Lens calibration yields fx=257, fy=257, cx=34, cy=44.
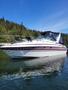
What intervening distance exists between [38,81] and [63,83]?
9.10 ft

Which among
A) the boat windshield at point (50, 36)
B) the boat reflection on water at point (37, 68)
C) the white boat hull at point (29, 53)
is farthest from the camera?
the boat windshield at point (50, 36)

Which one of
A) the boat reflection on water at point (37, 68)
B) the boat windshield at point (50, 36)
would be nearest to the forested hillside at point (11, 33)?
the boat windshield at point (50, 36)

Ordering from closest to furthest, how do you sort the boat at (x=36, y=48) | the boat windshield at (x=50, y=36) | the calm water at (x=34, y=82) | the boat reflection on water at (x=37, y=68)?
the calm water at (x=34, y=82) → the boat reflection on water at (x=37, y=68) → the boat at (x=36, y=48) → the boat windshield at (x=50, y=36)

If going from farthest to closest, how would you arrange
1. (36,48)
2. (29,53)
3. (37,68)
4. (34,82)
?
(36,48)
(29,53)
(37,68)
(34,82)

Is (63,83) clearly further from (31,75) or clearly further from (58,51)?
(58,51)

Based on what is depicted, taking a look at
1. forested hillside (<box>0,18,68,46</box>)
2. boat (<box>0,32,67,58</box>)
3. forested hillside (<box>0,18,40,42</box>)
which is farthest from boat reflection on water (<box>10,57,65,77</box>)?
forested hillside (<box>0,18,40,42</box>)

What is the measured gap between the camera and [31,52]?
53.2m

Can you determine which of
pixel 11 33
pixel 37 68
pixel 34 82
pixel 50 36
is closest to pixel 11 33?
pixel 11 33

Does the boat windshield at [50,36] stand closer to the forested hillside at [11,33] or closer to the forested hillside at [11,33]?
the forested hillside at [11,33]

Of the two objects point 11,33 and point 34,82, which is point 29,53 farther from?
point 11,33

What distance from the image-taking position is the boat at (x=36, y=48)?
170ft

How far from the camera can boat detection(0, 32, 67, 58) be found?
51.9m

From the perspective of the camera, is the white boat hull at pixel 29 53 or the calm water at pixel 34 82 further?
the white boat hull at pixel 29 53

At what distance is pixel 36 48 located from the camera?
53562 mm
